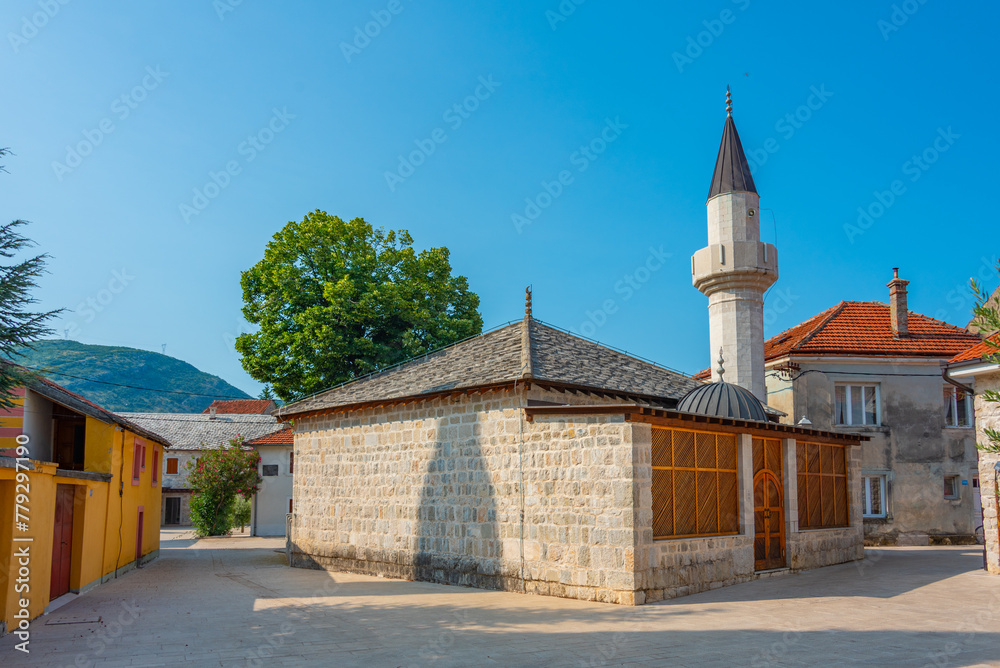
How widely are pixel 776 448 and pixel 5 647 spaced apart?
12900mm

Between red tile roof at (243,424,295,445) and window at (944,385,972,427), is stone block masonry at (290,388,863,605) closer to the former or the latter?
window at (944,385,972,427)

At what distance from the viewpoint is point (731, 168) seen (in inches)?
834

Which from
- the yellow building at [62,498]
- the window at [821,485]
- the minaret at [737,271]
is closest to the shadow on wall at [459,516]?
the yellow building at [62,498]

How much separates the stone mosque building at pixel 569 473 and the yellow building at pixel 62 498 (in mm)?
4169

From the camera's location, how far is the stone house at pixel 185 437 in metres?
44.4

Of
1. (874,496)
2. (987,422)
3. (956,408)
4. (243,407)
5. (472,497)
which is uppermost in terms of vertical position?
(243,407)

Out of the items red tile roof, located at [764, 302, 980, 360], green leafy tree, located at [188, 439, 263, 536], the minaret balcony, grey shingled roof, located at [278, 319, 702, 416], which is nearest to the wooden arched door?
grey shingled roof, located at [278, 319, 702, 416]

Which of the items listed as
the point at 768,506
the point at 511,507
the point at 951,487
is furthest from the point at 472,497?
the point at 951,487

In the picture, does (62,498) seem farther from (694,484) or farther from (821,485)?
(821,485)

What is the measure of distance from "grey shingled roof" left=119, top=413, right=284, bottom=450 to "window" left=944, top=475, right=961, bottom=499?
3482cm

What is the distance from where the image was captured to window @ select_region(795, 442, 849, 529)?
1559 cm

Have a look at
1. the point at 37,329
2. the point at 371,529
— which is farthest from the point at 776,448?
the point at 37,329

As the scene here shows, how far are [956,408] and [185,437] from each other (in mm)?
41498

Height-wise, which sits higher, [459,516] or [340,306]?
[340,306]
